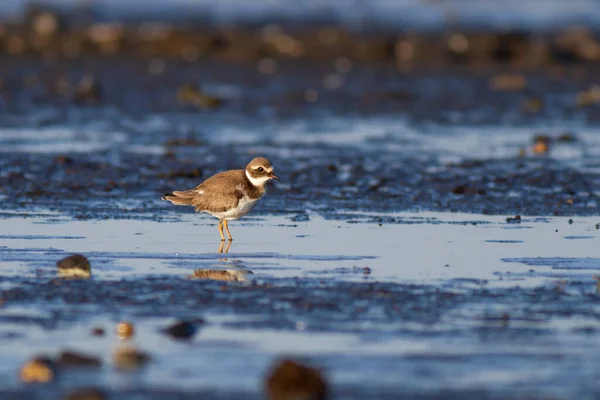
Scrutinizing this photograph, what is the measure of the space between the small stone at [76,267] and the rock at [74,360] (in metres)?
2.66

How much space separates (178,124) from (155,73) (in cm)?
649

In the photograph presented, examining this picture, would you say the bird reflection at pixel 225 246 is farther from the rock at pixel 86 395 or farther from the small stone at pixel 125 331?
the rock at pixel 86 395

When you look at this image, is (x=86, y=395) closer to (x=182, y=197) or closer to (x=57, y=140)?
(x=182, y=197)

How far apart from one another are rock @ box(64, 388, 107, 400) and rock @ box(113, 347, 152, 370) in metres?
0.86

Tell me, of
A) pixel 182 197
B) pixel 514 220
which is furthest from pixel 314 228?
pixel 514 220

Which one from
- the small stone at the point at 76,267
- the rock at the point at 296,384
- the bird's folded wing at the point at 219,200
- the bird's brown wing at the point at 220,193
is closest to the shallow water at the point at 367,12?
the bird's brown wing at the point at 220,193

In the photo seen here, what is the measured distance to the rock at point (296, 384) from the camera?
23.7 ft

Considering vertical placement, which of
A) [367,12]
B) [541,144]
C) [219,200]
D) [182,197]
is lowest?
[219,200]

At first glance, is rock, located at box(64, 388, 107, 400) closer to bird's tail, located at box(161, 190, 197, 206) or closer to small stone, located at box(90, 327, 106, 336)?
small stone, located at box(90, 327, 106, 336)

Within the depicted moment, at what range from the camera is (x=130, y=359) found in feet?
26.4

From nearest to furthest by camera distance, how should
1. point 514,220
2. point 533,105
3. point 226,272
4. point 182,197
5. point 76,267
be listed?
point 76,267 → point 226,272 → point 182,197 → point 514,220 → point 533,105

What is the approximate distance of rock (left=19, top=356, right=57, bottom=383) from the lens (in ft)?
25.1

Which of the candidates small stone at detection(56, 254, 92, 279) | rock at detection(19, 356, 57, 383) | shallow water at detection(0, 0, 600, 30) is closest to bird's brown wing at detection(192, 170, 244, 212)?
small stone at detection(56, 254, 92, 279)

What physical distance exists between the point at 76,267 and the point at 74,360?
2.74m
